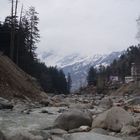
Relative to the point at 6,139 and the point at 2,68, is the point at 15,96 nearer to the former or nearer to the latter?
the point at 2,68

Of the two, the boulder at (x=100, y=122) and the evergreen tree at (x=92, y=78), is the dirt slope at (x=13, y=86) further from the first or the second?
the evergreen tree at (x=92, y=78)

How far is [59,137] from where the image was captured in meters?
15.1

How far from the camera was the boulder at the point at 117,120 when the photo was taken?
667 inches

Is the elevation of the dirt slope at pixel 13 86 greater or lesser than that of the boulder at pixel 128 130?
greater

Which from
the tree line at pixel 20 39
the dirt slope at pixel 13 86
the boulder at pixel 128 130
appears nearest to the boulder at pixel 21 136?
the boulder at pixel 128 130

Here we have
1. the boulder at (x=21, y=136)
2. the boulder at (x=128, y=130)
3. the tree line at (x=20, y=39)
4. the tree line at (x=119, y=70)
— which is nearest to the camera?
the boulder at (x=21, y=136)

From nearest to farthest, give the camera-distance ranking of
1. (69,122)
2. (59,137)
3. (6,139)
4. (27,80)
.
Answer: (6,139)
(59,137)
(69,122)
(27,80)

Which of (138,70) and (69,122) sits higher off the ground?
(138,70)

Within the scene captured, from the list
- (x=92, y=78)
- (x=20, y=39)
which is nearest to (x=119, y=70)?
(x=92, y=78)

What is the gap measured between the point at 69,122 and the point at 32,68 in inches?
2198

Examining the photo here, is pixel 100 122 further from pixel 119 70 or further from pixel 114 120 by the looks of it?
pixel 119 70

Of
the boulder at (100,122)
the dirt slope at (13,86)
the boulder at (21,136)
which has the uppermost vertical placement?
the dirt slope at (13,86)

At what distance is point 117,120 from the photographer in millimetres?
17203

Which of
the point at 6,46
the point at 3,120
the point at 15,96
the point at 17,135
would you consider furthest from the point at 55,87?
the point at 17,135
